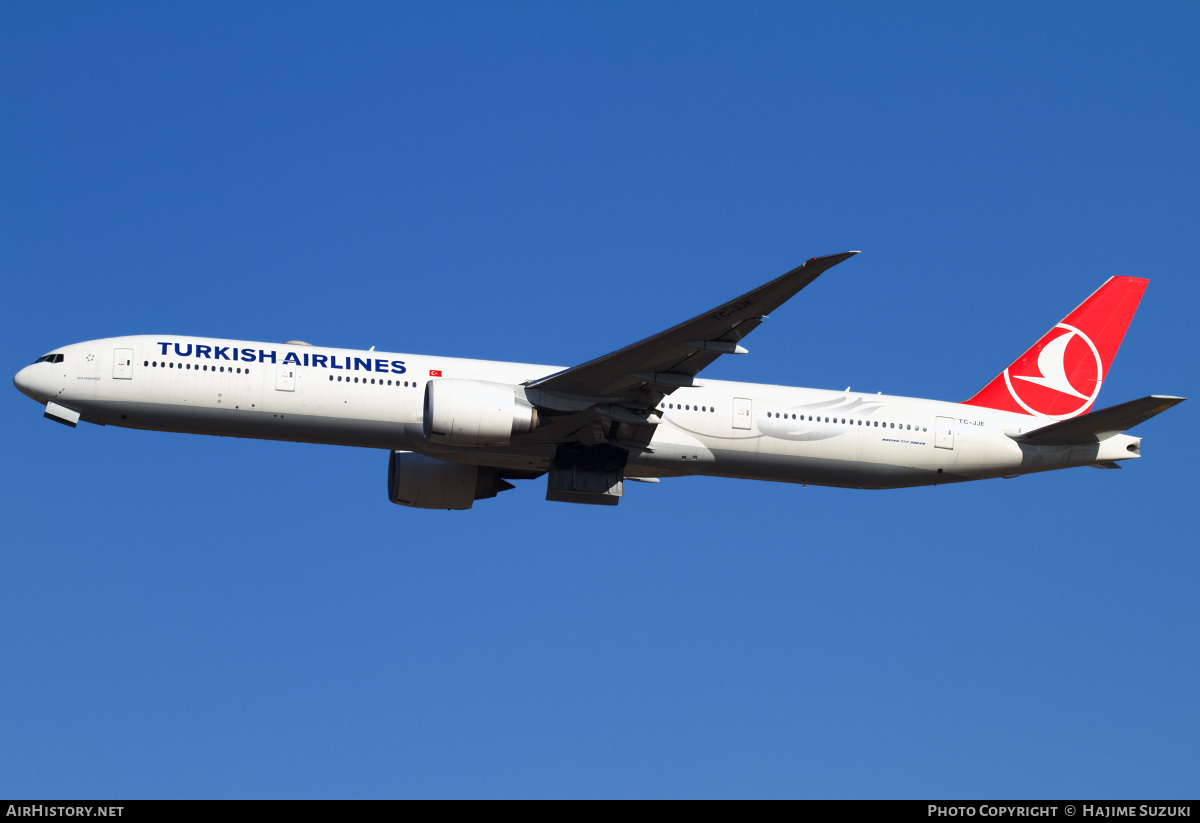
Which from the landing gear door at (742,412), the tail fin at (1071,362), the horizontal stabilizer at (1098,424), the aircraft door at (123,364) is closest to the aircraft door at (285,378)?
the aircraft door at (123,364)

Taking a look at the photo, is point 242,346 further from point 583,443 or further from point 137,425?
point 583,443

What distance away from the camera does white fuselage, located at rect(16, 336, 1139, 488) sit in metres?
28.6

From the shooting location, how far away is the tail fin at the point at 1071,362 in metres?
33.4

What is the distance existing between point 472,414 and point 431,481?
5.40 m

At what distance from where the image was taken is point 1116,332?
3497 cm

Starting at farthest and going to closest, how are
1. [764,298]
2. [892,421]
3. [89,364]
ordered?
[892,421], [89,364], [764,298]

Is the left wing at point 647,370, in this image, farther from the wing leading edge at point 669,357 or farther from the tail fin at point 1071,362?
the tail fin at point 1071,362

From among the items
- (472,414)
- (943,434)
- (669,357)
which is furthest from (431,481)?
(943,434)

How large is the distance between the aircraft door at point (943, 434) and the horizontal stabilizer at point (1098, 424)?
5.54ft

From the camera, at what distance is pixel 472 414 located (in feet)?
89.8

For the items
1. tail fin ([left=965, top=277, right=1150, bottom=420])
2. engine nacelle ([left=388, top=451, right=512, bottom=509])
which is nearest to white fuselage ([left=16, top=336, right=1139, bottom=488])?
tail fin ([left=965, top=277, right=1150, bottom=420])

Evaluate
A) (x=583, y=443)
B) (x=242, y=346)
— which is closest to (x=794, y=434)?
(x=583, y=443)

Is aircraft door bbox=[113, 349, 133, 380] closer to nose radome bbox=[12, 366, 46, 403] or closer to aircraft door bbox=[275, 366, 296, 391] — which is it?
nose radome bbox=[12, 366, 46, 403]
